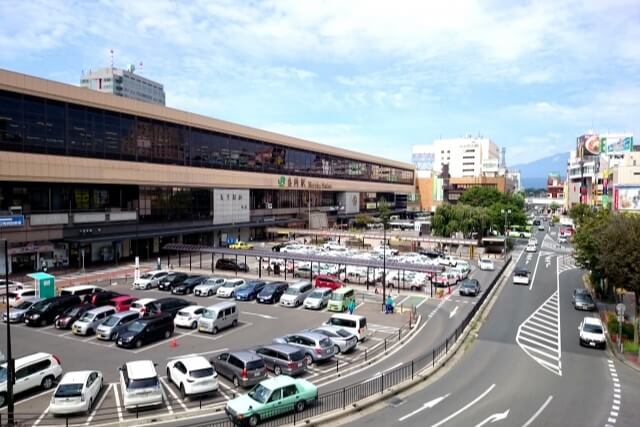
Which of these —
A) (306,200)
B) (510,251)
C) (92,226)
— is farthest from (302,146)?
(92,226)

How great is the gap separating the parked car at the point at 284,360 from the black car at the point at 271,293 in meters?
13.8

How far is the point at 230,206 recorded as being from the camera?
70.2m

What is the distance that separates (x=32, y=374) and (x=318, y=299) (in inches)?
740

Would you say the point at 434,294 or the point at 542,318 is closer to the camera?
the point at 542,318

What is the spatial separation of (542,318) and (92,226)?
43.2m

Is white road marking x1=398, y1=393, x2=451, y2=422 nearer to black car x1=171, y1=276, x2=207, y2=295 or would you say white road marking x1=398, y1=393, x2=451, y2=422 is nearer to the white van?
the white van

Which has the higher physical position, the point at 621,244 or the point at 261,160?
the point at 261,160

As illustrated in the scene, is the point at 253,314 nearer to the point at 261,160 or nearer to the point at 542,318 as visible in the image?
the point at 542,318

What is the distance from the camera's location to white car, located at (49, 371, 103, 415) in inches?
593

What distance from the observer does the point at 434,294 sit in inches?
1510

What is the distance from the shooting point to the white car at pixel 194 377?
1662cm

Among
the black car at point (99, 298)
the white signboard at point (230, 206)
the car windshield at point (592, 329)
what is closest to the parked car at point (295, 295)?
the black car at point (99, 298)

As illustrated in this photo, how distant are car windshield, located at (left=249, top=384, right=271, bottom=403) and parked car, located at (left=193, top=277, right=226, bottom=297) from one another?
70.5 ft

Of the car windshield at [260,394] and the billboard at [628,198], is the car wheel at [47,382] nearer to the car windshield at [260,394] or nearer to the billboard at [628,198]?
the car windshield at [260,394]
